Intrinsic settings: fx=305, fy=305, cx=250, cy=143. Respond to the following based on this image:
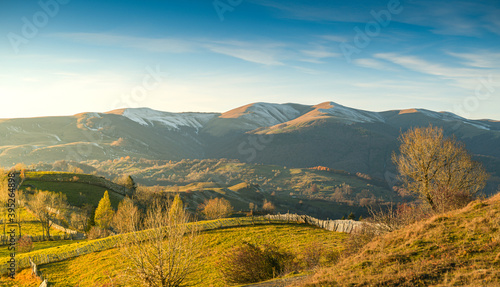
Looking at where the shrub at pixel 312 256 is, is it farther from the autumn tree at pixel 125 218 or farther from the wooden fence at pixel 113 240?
the autumn tree at pixel 125 218

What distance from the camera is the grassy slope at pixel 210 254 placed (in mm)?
40531

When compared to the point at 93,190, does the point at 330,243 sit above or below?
above

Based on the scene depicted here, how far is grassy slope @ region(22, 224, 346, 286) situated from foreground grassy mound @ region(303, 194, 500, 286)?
16.0 m

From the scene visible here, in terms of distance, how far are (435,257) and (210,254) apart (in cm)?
3204

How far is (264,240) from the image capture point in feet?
163

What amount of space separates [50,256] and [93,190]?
8208cm

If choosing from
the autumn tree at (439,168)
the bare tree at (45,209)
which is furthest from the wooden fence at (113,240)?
the bare tree at (45,209)

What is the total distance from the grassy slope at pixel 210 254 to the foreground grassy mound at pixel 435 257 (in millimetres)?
16028

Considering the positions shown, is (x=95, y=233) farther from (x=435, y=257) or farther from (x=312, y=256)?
(x=435, y=257)

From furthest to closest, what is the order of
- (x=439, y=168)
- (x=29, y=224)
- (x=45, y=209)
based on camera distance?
(x=29, y=224)
(x=45, y=209)
(x=439, y=168)

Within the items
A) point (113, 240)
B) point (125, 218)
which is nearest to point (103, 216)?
point (125, 218)

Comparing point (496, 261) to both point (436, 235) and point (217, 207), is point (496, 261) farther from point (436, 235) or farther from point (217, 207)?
point (217, 207)

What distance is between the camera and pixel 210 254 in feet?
150

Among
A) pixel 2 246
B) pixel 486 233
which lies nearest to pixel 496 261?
pixel 486 233
